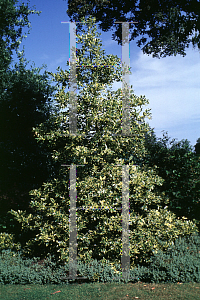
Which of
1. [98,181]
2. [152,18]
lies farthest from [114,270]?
[152,18]

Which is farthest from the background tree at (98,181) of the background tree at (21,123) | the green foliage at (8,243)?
the background tree at (21,123)

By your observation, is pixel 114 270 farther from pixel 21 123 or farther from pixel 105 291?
pixel 21 123

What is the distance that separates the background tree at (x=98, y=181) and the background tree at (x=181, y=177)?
4.51ft

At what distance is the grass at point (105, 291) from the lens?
213 inches

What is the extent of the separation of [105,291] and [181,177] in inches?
179

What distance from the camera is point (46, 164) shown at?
35.2 ft

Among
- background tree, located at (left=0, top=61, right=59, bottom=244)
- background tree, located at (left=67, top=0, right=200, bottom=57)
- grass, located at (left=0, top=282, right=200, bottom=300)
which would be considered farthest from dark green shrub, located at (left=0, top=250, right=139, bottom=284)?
background tree, located at (left=67, top=0, right=200, bottom=57)

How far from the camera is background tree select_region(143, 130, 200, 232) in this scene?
340 inches

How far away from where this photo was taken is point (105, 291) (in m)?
5.70

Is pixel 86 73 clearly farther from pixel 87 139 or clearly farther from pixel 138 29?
pixel 138 29

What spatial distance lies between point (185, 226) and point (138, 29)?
390 inches

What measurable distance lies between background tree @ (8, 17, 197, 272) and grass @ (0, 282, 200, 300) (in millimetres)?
780

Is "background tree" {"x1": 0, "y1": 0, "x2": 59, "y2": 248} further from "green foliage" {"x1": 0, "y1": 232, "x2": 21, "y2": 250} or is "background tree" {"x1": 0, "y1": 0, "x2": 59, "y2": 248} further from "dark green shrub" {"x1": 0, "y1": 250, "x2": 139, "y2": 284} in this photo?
"dark green shrub" {"x1": 0, "y1": 250, "x2": 139, "y2": 284}

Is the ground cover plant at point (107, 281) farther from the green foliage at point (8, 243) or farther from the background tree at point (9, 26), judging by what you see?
the background tree at point (9, 26)
